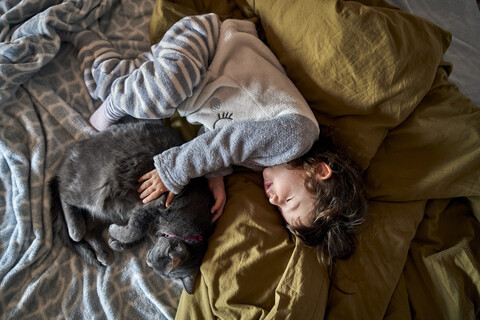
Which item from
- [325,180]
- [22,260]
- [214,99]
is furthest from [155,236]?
[325,180]

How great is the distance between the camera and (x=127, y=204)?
1169 millimetres

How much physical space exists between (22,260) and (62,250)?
0.42 ft

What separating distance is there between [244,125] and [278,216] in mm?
400

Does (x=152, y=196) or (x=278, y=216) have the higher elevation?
(x=152, y=196)

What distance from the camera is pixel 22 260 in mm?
1146

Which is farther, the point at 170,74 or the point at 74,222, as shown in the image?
the point at 74,222

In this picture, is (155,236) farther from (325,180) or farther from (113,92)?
(325,180)

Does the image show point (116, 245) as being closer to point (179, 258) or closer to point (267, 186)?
point (179, 258)

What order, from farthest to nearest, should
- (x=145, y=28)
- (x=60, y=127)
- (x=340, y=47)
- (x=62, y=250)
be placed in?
(x=145, y=28) < (x=60, y=127) < (x=62, y=250) < (x=340, y=47)

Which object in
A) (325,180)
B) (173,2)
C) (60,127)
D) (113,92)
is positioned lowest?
(325,180)

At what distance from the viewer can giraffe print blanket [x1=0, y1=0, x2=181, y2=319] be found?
1148 millimetres

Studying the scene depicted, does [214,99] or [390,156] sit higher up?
[214,99]

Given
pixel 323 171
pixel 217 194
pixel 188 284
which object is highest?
pixel 323 171

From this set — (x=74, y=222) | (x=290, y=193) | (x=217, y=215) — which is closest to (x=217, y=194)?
(x=217, y=215)
